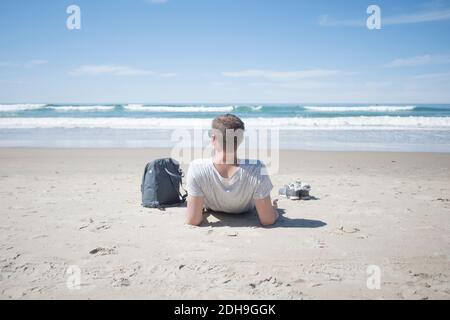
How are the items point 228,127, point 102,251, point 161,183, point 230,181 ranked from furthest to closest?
point 161,183, point 230,181, point 228,127, point 102,251

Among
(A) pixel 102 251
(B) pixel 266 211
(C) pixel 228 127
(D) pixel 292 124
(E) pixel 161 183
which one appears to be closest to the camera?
(A) pixel 102 251

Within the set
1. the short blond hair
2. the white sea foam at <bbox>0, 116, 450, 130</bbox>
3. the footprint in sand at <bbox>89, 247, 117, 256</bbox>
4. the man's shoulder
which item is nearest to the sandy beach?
the footprint in sand at <bbox>89, 247, 117, 256</bbox>

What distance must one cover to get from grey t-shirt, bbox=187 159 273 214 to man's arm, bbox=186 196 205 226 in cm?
8

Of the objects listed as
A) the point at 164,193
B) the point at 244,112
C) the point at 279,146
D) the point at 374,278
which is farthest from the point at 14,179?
the point at 244,112

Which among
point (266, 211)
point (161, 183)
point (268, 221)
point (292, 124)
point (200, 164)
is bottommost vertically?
point (268, 221)

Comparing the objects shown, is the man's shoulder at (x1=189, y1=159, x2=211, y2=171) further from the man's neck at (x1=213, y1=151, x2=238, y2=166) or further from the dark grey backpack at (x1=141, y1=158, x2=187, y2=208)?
the dark grey backpack at (x1=141, y1=158, x2=187, y2=208)

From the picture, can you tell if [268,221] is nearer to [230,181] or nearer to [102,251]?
[230,181]

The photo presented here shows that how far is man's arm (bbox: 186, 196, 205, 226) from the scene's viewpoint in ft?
12.7

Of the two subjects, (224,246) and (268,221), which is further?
(268,221)

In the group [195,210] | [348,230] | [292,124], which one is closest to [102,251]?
[195,210]

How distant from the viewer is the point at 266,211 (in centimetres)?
391

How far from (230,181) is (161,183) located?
143 centimetres

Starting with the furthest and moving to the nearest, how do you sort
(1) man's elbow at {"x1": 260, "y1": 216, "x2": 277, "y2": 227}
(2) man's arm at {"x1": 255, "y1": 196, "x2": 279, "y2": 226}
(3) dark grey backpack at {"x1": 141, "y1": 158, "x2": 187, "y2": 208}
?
1. (3) dark grey backpack at {"x1": 141, "y1": 158, "x2": 187, "y2": 208}
2. (1) man's elbow at {"x1": 260, "y1": 216, "x2": 277, "y2": 227}
3. (2) man's arm at {"x1": 255, "y1": 196, "x2": 279, "y2": 226}

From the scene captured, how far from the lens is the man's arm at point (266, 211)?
152 inches
